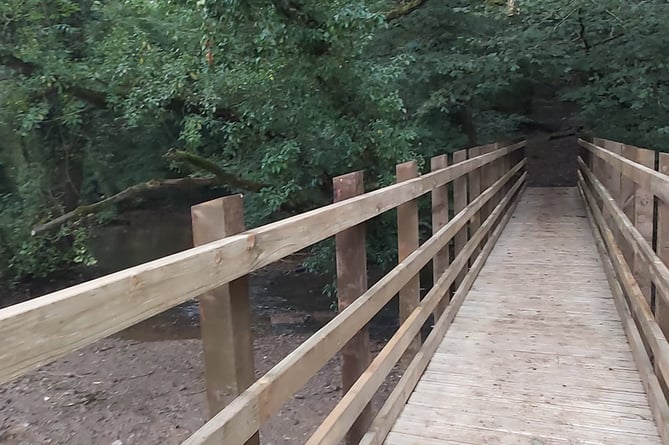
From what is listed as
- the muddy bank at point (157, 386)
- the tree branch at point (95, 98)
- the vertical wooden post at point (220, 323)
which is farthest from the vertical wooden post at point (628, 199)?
the tree branch at point (95, 98)

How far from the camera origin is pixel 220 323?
1.71 metres

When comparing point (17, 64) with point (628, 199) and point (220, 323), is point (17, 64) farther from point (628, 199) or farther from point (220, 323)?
point (220, 323)

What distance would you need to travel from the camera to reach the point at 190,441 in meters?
1.40

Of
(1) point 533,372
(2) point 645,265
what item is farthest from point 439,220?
(2) point 645,265

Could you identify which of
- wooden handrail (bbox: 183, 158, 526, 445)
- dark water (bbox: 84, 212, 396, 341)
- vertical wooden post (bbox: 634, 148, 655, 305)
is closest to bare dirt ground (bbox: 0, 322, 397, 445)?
dark water (bbox: 84, 212, 396, 341)

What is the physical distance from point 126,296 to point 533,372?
3.04m

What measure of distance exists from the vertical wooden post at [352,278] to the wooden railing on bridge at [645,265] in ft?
4.21

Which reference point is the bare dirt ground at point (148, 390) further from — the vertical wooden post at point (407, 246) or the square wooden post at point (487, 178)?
the vertical wooden post at point (407, 246)

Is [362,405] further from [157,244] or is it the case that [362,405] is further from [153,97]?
[157,244]

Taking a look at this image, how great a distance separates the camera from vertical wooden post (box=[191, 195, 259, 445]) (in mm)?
1703

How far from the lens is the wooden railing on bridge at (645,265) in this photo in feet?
9.77

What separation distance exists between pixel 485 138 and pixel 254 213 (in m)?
5.45

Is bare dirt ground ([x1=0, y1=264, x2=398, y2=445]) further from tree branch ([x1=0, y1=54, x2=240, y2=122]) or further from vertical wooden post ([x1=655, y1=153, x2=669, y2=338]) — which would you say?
vertical wooden post ([x1=655, y1=153, x2=669, y2=338])

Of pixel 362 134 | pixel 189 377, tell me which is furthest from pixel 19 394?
pixel 362 134
